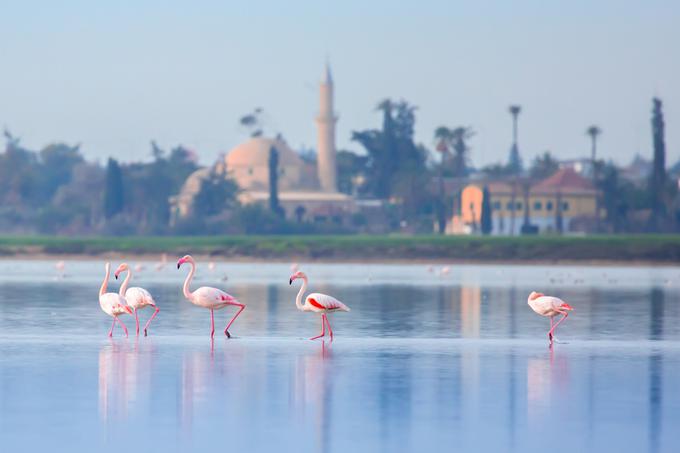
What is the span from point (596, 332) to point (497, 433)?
12490 millimetres

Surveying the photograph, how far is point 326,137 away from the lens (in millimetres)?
135875

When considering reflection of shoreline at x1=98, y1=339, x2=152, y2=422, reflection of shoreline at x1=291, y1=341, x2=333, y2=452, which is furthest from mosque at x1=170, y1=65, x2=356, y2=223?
reflection of shoreline at x1=291, y1=341, x2=333, y2=452

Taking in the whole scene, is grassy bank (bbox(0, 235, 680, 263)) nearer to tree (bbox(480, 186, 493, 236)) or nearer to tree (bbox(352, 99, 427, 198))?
tree (bbox(480, 186, 493, 236))

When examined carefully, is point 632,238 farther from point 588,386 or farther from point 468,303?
point 588,386

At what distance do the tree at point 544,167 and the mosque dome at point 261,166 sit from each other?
23477 mm

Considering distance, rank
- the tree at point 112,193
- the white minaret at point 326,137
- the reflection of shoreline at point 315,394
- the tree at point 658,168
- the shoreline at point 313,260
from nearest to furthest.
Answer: the reflection of shoreline at point 315,394 → the shoreline at point 313,260 → the tree at point 658,168 → the tree at point 112,193 → the white minaret at point 326,137

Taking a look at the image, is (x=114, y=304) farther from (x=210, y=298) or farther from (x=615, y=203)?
(x=615, y=203)

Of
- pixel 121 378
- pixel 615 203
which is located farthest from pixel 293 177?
pixel 121 378

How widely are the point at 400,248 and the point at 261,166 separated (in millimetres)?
51203

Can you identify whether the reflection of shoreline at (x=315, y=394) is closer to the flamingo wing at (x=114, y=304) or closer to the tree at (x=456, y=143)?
the flamingo wing at (x=114, y=304)

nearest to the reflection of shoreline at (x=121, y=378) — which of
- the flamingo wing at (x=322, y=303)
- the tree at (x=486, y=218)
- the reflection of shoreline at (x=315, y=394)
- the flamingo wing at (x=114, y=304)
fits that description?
the flamingo wing at (x=114, y=304)

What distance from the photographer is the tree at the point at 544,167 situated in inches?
5733

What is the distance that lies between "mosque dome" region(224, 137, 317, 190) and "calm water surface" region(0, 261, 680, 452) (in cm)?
10637

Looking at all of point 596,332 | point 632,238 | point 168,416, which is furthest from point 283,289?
point 632,238
